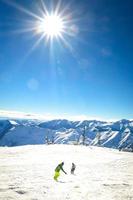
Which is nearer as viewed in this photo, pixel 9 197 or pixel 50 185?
pixel 9 197

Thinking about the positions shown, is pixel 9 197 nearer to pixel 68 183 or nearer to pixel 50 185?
pixel 50 185

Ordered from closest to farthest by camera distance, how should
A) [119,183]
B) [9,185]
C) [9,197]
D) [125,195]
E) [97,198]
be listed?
[9,197], [97,198], [125,195], [9,185], [119,183]

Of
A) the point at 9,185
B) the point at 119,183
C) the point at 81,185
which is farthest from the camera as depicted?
the point at 119,183

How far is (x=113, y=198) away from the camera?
23328mm

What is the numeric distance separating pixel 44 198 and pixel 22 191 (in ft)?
9.49

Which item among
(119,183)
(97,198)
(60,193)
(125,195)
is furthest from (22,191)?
(119,183)

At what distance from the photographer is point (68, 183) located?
29672 millimetres

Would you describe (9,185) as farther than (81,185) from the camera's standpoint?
No

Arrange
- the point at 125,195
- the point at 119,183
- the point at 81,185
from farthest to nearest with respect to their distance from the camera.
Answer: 1. the point at 119,183
2. the point at 81,185
3. the point at 125,195

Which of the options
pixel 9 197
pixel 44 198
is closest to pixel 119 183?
pixel 44 198

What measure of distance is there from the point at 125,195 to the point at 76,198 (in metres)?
4.96

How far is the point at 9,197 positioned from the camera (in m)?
21.7

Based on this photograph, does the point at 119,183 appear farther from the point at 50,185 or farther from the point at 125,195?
the point at 50,185

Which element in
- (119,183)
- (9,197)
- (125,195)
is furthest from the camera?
(119,183)
